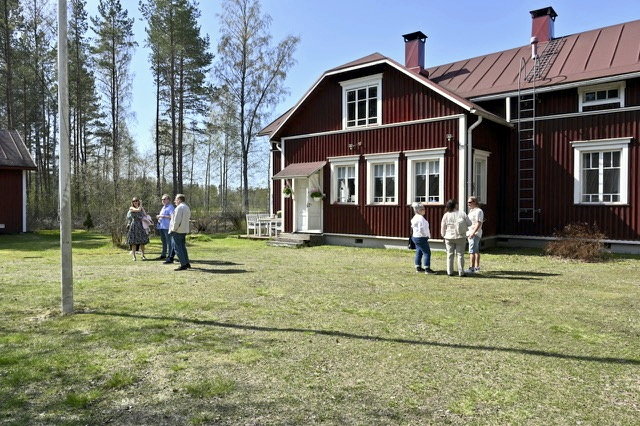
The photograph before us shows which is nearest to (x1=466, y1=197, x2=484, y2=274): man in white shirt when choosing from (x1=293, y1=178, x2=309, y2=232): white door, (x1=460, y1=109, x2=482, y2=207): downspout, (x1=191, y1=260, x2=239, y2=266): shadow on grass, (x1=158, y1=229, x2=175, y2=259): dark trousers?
(x1=460, y1=109, x2=482, y2=207): downspout

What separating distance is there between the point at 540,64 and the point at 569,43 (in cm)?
171

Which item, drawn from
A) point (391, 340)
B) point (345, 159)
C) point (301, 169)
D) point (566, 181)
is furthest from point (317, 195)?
point (391, 340)

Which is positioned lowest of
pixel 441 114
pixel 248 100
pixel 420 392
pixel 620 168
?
pixel 420 392

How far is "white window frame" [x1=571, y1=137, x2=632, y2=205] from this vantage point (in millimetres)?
13328

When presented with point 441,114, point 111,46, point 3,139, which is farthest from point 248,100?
point 441,114

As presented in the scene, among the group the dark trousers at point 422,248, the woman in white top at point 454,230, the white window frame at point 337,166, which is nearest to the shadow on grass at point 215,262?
the dark trousers at point 422,248

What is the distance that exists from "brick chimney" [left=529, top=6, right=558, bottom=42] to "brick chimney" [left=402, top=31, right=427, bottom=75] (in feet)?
13.9

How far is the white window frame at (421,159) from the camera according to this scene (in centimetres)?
1459

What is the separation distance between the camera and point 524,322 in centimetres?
597

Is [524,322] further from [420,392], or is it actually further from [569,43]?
[569,43]

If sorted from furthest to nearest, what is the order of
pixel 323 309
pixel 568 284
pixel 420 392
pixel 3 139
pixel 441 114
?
1. pixel 3 139
2. pixel 441 114
3. pixel 568 284
4. pixel 323 309
5. pixel 420 392

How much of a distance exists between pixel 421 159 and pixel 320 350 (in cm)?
1123

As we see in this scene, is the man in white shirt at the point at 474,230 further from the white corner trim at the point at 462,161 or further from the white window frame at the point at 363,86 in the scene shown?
the white window frame at the point at 363,86

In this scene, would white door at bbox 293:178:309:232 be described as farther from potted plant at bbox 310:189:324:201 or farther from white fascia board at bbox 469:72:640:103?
white fascia board at bbox 469:72:640:103
